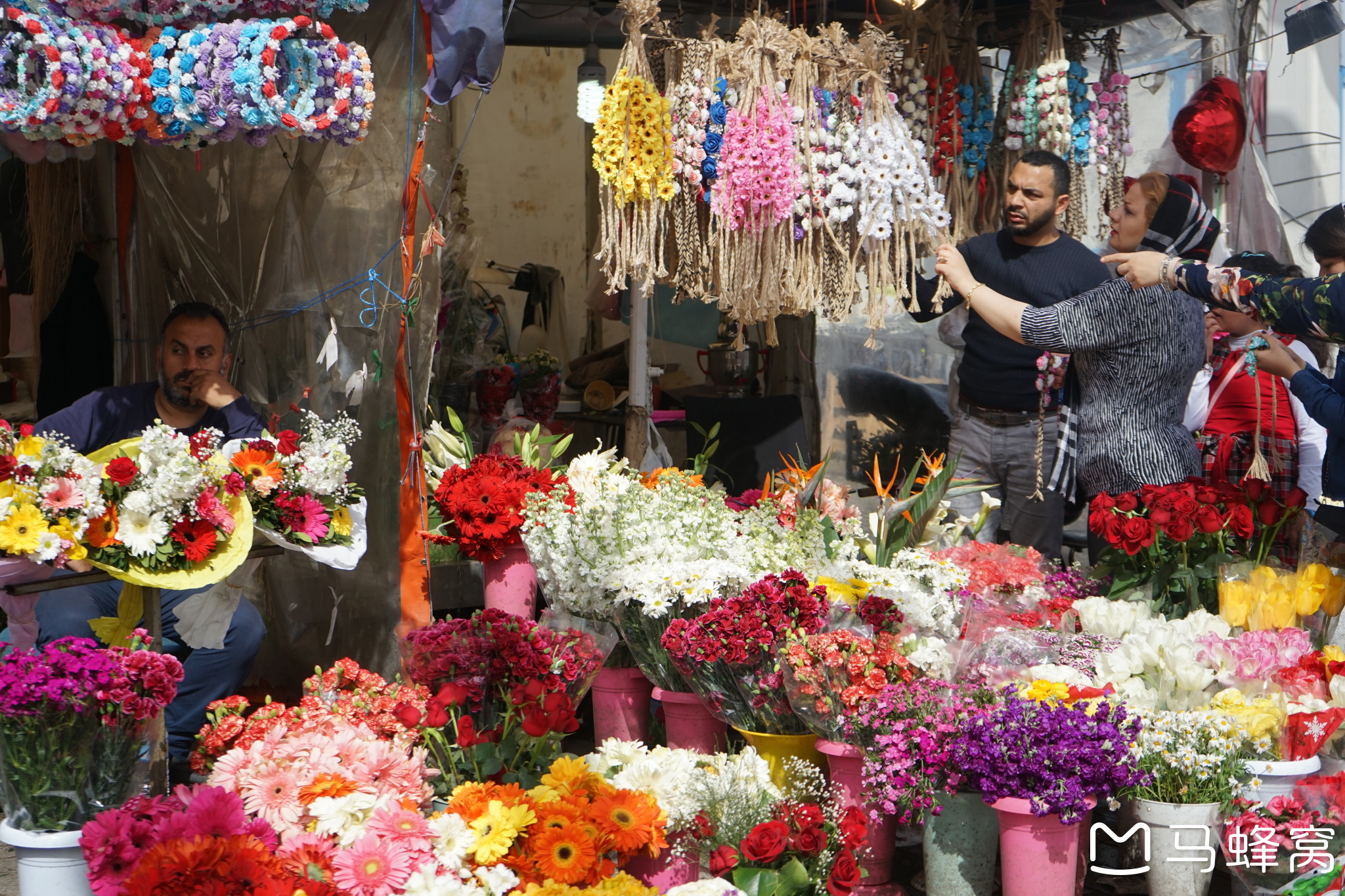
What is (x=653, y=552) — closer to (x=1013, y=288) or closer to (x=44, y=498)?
(x=44, y=498)

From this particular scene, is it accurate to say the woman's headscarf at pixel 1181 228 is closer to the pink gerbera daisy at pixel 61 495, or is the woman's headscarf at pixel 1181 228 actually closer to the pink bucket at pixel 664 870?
the pink bucket at pixel 664 870

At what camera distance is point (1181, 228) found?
15.3 feet

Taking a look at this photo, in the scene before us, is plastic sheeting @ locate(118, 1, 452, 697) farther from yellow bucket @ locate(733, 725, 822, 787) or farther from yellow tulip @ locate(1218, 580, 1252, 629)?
yellow tulip @ locate(1218, 580, 1252, 629)

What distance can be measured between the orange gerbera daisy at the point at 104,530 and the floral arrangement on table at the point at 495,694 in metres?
0.70

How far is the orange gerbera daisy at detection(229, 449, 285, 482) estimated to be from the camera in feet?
9.20

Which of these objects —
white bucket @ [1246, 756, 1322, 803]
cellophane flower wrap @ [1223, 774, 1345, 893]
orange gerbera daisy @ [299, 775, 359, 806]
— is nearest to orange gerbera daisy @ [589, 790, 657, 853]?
orange gerbera daisy @ [299, 775, 359, 806]

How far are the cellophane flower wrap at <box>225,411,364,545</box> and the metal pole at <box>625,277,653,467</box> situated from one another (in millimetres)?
1546

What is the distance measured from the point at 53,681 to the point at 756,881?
4.51ft

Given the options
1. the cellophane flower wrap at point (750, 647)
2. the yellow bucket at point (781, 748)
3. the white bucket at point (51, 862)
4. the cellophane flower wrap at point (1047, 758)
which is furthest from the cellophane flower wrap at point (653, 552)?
the white bucket at point (51, 862)

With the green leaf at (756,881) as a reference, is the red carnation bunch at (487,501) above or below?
above

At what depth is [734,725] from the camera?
2941 mm

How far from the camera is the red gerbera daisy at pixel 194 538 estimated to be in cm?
263

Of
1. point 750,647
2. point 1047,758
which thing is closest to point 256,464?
point 750,647

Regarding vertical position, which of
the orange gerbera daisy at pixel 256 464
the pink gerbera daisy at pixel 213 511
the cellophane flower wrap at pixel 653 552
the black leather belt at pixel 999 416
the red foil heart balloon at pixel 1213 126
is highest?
the red foil heart balloon at pixel 1213 126
